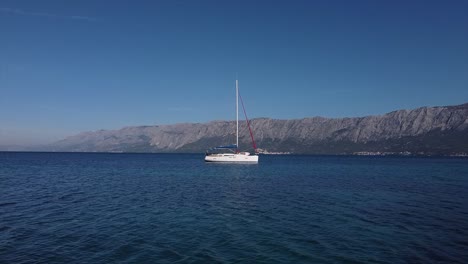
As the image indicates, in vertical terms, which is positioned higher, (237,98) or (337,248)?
Result: (237,98)

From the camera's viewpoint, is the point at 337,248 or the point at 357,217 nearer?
the point at 337,248

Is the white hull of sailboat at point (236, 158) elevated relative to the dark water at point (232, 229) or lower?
elevated

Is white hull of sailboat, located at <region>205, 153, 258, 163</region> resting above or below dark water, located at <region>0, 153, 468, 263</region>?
above

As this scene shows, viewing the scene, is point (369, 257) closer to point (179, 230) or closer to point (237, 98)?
point (179, 230)

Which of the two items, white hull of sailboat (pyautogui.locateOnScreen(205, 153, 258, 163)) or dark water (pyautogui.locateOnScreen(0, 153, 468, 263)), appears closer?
dark water (pyautogui.locateOnScreen(0, 153, 468, 263))

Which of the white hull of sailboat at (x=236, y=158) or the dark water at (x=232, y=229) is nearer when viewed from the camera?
the dark water at (x=232, y=229)

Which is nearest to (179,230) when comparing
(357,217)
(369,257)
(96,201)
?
(369,257)

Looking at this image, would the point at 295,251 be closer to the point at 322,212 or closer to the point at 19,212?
the point at 322,212

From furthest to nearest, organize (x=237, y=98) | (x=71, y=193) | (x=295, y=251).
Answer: (x=237, y=98), (x=71, y=193), (x=295, y=251)

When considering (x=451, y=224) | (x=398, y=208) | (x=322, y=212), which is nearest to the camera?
(x=451, y=224)

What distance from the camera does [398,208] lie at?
34.5 metres

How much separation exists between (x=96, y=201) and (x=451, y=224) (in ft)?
113

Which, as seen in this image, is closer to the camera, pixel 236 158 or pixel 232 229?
pixel 232 229

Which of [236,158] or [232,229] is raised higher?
[236,158]
